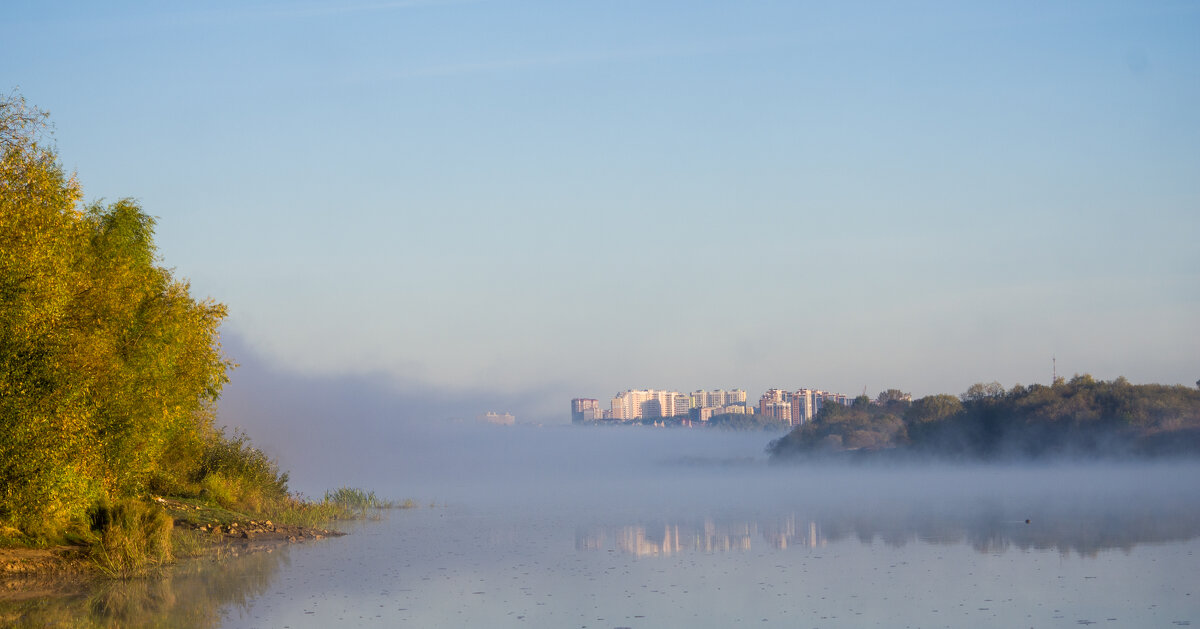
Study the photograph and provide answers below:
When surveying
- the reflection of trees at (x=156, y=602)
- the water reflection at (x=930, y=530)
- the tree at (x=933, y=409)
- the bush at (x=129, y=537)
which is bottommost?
the water reflection at (x=930, y=530)

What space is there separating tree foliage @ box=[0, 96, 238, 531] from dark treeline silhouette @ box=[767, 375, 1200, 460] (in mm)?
83824

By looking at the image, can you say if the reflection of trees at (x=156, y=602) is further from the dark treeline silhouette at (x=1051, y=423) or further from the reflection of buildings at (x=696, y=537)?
the dark treeline silhouette at (x=1051, y=423)

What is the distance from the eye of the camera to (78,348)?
67.4 feet

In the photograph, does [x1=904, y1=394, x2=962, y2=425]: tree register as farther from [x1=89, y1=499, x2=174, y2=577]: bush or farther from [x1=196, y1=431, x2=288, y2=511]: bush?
[x1=89, y1=499, x2=174, y2=577]: bush

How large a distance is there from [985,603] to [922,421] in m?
103

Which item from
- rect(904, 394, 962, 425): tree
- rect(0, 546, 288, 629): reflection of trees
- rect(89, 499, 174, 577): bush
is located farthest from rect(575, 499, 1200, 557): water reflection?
rect(904, 394, 962, 425): tree

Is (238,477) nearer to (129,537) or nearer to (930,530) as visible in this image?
(129,537)

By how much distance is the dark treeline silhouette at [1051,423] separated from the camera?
9481cm

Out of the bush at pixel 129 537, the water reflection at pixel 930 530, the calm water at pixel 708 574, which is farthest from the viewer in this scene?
the water reflection at pixel 930 530

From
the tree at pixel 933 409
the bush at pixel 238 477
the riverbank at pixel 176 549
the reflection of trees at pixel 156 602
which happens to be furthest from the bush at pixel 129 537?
the tree at pixel 933 409

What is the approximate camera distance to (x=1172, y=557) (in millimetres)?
22828

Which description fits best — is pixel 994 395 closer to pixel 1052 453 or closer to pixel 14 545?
pixel 1052 453

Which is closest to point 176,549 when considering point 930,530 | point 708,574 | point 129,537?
point 129,537

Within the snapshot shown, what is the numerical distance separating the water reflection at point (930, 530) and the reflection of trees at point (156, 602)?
8467 millimetres
